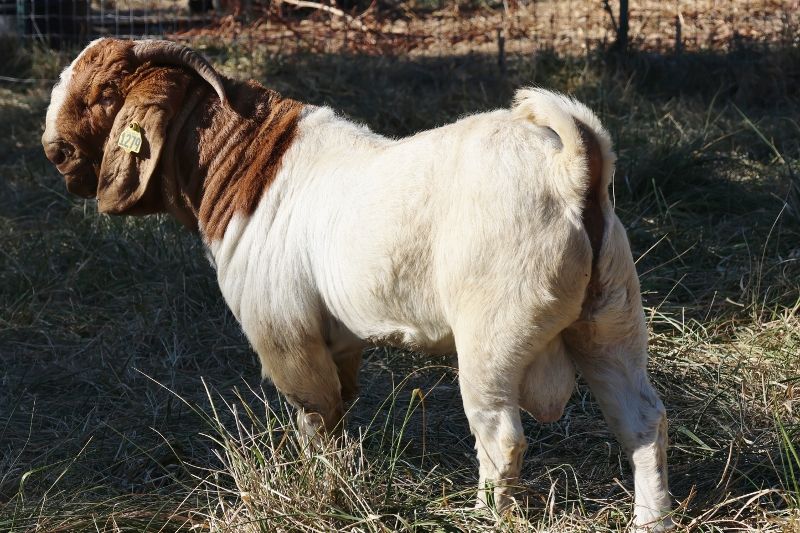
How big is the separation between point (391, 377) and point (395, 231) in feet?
5.58

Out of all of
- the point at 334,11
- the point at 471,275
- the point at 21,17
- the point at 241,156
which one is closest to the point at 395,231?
the point at 471,275

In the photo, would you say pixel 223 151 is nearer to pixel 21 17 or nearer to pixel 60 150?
pixel 60 150

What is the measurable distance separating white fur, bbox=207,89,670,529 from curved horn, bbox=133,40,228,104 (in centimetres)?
57

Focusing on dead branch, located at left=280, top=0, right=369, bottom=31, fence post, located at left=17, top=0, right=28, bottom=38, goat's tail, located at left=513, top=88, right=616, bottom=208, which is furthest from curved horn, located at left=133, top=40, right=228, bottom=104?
fence post, located at left=17, top=0, right=28, bottom=38

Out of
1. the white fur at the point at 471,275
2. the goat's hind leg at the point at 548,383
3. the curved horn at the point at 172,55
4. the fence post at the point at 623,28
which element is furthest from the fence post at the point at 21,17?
the goat's hind leg at the point at 548,383

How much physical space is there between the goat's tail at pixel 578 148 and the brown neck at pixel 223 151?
1.18m

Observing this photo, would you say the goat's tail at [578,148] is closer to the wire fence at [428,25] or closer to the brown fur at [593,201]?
the brown fur at [593,201]

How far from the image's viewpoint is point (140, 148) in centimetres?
403

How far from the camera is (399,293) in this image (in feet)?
11.3

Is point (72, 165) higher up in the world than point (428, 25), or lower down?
lower down

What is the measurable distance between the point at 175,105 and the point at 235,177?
39 centimetres

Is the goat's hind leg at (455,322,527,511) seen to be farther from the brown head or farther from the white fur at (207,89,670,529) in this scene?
the brown head

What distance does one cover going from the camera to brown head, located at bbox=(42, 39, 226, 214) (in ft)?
13.3

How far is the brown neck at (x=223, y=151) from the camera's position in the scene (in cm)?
397
